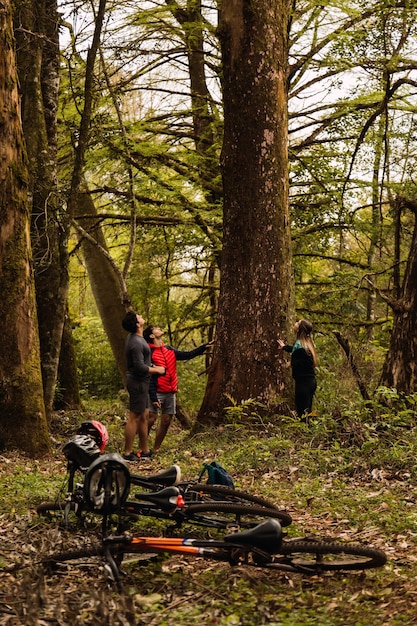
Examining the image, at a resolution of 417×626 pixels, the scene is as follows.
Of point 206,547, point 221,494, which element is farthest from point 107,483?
point 221,494

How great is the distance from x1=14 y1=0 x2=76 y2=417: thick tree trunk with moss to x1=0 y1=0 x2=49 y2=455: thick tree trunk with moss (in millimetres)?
1354

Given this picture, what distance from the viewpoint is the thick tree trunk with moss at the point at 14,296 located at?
1051 cm

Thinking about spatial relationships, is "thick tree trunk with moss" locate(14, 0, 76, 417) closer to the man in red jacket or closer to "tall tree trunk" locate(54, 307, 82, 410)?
the man in red jacket

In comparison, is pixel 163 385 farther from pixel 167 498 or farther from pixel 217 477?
pixel 167 498

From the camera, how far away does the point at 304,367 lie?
11.8m

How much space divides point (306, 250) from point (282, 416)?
23.0 ft

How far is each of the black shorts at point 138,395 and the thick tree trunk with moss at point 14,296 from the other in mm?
1318

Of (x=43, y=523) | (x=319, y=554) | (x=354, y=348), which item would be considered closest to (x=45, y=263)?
(x=354, y=348)

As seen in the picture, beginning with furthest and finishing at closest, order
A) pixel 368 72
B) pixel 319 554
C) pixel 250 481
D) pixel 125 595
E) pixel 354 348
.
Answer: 1. pixel 368 72
2. pixel 354 348
3. pixel 250 481
4. pixel 319 554
5. pixel 125 595

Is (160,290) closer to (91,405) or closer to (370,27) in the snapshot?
(91,405)

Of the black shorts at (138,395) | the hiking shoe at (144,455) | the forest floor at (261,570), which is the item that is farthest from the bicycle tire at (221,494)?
the black shorts at (138,395)

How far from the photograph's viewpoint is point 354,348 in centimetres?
1483

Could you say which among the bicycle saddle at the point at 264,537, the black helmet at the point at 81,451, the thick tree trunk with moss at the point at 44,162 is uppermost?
the thick tree trunk with moss at the point at 44,162

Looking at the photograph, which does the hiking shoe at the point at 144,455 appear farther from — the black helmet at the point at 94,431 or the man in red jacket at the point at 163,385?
the black helmet at the point at 94,431
